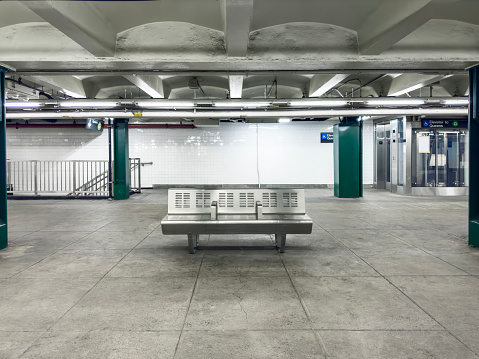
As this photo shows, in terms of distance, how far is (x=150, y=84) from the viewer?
7242 mm

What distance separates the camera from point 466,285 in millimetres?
3389

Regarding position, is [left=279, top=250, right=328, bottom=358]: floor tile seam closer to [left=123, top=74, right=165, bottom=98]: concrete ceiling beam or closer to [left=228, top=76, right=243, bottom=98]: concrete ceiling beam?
[left=228, top=76, right=243, bottom=98]: concrete ceiling beam

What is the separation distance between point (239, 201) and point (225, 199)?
199 millimetres

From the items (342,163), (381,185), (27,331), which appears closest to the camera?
(27,331)

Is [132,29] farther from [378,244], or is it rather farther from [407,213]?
[407,213]

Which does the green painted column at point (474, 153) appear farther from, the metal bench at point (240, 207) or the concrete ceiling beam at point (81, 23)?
the concrete ceiling beam at point (81, 23)

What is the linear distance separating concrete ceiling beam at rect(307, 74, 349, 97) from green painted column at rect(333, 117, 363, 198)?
3.40m

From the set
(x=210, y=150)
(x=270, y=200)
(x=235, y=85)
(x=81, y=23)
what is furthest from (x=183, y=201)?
(x=210, y=150)

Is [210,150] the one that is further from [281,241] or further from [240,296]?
[240,296]

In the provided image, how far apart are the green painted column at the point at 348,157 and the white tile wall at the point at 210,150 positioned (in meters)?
3.28

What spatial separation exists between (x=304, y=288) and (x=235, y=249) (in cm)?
175

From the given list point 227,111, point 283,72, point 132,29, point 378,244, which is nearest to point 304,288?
point 378,244

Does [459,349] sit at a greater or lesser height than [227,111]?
lesser

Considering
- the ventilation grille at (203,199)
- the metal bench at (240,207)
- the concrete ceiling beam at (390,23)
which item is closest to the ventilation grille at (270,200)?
the metal bench at (240,207)
